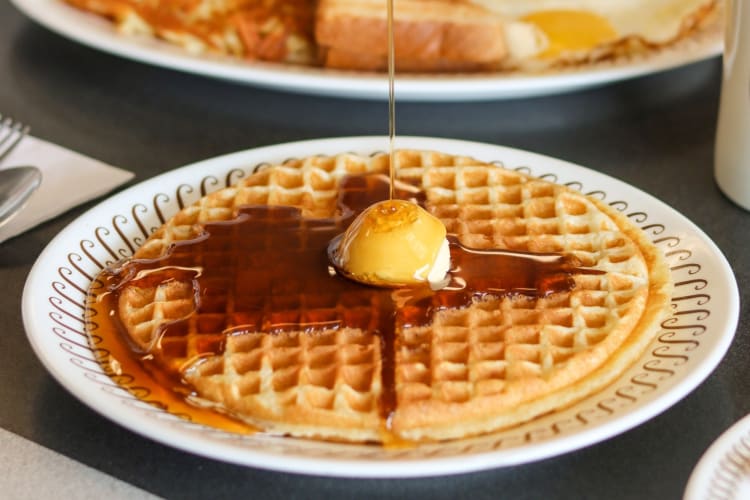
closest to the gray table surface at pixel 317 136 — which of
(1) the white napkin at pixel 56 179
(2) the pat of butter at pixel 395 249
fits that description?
(1) the white napkin at pixel 56 179

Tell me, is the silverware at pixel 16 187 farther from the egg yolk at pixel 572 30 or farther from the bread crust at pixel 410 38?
the egg yolk at pixel 572 30

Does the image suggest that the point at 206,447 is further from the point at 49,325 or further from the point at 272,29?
the point at 272,29

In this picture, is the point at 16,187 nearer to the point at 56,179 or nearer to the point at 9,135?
the point at 56,179

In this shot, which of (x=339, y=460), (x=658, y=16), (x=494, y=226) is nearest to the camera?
(x=339, y=460)

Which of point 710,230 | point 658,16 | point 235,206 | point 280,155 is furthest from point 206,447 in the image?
point 658,16

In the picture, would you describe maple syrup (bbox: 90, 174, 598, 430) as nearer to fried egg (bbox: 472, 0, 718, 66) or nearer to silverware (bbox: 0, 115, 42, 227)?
silverware (bbox: 0, 115, 42, 227)

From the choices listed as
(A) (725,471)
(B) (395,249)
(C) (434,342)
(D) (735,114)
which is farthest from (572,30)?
(A) (725,471)
